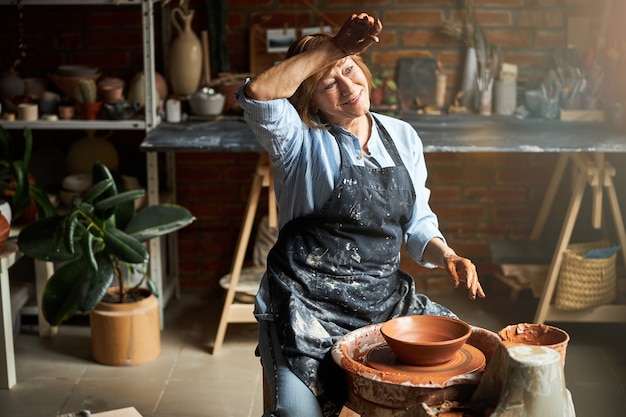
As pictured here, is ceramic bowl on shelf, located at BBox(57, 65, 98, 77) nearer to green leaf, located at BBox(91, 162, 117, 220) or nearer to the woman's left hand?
green leaf, located at BBox(91, 162, 117, 220)

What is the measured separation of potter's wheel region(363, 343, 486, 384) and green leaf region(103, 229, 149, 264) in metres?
1.60

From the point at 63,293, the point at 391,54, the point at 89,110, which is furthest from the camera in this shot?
the point at 391,54

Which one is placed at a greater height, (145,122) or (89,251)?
(145,122)

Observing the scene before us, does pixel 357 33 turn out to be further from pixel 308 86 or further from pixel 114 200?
pixel 114 200

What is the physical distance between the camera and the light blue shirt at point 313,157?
92.4 inches

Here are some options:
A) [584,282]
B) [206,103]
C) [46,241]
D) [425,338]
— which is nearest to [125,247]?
[46,241]

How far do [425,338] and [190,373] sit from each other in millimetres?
1888

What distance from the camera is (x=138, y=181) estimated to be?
451cm

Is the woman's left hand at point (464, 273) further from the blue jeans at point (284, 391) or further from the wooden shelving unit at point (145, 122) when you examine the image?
the wooden shelving unit at point (145, 122)

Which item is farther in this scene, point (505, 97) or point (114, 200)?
point (505, 97)

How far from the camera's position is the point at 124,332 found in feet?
12.8

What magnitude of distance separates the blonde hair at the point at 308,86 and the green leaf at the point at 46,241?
4.91 feet

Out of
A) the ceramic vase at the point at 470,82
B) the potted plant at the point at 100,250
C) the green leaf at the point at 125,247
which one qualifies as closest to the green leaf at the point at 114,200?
the potted plant at the point at 100,250

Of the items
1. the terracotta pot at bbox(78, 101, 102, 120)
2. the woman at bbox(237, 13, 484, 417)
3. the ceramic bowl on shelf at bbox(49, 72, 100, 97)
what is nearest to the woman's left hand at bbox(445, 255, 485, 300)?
the woman at bbox(237, 13, 484, 417)
